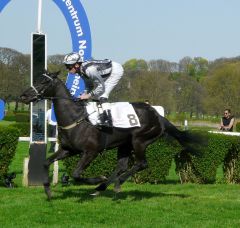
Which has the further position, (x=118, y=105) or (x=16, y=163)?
(x=16, y=163)

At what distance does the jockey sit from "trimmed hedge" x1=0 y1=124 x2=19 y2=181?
194 cm

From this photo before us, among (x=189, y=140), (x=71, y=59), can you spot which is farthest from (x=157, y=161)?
(x=71, y=59)

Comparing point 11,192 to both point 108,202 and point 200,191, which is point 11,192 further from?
point 200,191

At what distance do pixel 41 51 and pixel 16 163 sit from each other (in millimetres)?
5623

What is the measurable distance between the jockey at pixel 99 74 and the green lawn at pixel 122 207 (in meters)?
1.21

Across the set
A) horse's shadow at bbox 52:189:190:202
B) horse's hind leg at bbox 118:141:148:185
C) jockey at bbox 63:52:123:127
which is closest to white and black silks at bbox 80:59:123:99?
jockey at bbox 63:52:123:127

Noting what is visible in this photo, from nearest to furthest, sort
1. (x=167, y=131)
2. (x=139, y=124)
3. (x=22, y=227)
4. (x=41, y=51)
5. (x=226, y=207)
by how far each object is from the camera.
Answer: (x=22, y=227), (x=226, y=207), (x=139, y=124), (x=167, y=131), (x=41, y=51)

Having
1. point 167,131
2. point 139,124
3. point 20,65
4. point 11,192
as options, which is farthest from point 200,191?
point 20,65

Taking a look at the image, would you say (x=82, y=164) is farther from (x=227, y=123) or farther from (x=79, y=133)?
(x=227, y=123)

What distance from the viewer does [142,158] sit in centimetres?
812

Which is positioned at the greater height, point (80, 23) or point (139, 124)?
point (80, 23)

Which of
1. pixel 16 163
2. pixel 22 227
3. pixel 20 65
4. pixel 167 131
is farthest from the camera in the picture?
pixel 20 65

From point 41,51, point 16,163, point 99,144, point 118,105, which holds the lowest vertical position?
point 16,163

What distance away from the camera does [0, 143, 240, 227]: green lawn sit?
247 inches
